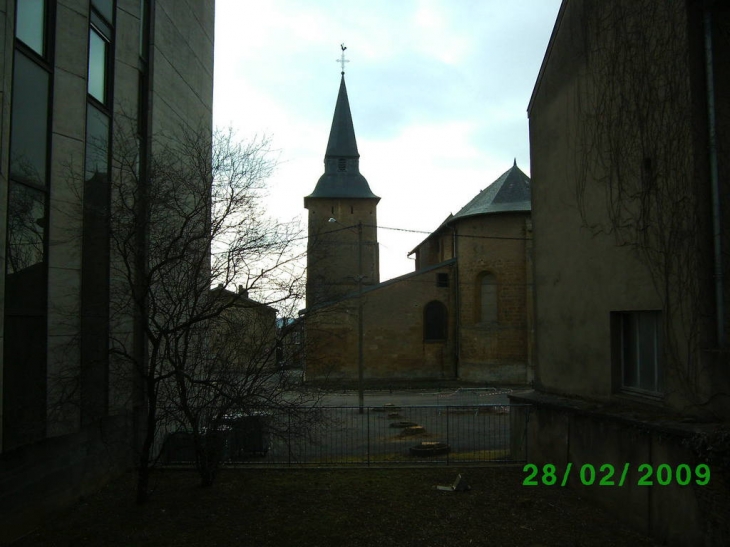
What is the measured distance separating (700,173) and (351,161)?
144ft

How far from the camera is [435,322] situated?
122 ft

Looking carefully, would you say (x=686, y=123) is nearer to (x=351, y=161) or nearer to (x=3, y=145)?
(x=3, y=145)

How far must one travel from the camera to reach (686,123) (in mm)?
7543

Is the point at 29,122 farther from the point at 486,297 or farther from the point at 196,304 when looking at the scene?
the point at 486,297

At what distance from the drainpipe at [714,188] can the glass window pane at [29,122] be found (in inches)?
323

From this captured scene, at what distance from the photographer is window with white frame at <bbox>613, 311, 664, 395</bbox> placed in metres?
8.41

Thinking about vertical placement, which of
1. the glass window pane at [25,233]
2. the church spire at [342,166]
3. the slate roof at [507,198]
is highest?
the church spire at [342,166]

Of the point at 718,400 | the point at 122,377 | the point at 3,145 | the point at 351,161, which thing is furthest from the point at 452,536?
the point at 351,161

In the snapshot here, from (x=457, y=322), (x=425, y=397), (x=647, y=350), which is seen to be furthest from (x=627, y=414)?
(x=457, y=322)

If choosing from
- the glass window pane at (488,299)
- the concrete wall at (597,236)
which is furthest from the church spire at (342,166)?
the concrete wall at (597,236)

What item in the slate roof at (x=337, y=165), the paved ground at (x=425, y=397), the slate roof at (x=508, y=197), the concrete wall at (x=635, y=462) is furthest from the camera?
the slate roof at (x=337, y=165)
